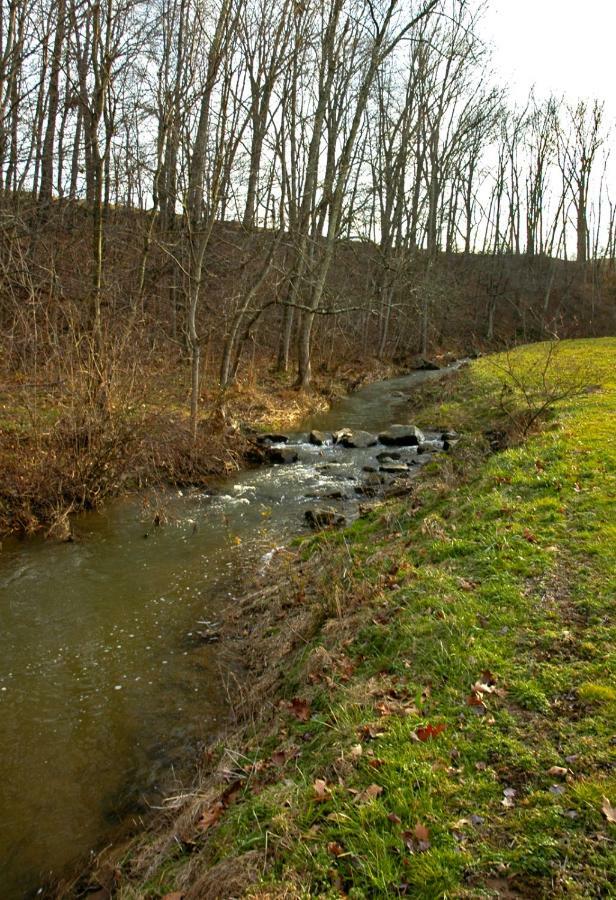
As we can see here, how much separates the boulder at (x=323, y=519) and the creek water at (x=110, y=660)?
→ 210 mm

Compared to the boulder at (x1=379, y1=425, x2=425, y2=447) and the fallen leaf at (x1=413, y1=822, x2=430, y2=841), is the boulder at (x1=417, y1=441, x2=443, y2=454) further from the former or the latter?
the fallen leaf at (x1=413, y1=822, x2=430, y2=841)

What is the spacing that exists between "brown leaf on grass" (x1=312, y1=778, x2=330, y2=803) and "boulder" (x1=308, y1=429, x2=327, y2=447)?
35.7 feet

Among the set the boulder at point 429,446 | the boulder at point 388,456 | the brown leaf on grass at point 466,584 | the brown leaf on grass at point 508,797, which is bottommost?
the brown leaf on grass at point 508,797

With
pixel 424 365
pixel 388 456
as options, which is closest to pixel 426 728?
pixel 388 456

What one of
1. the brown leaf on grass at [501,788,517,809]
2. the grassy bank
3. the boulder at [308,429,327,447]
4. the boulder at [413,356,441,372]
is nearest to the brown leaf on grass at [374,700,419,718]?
the grassy bank

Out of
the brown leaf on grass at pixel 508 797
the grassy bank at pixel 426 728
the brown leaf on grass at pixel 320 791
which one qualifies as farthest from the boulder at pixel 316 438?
the brown leaf on grass at pixel 508 797

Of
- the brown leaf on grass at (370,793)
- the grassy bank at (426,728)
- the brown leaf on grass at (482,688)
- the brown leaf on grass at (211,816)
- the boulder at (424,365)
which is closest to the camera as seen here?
the grassy bank at (426,728)

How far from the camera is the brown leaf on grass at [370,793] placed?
122 inches

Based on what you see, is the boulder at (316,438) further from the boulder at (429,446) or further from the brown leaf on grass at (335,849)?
the brown leaf on grass at (335,849)

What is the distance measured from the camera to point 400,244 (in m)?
31.8

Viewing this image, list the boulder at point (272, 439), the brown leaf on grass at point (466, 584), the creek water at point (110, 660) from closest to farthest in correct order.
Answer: the creek water at point (110, 660)
the brown leaf on grass at point (466, 584)
the boulder at point (272, 439)

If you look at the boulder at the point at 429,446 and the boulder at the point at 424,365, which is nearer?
the boulder at the point at 429,446

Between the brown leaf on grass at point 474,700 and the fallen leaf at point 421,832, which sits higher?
→ the brown leaf on grass at point 474,700

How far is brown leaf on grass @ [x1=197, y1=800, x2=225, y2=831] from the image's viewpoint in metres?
3.37
